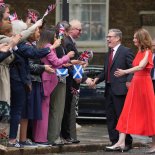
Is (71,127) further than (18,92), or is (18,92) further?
(71,127)

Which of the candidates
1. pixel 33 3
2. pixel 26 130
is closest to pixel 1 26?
pixel 26 130

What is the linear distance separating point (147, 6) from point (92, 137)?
1057 centimetres

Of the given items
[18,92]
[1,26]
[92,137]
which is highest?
[1,26]

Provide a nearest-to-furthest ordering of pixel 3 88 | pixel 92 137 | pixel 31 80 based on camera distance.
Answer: pixel 3 88
pixel 31 80
pixel 92 137

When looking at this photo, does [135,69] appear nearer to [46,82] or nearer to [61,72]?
[61,72]

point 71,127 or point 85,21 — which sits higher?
point 85,21

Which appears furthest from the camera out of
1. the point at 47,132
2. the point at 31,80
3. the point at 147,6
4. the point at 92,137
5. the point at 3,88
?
the point at 147,6

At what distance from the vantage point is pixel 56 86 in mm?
11430

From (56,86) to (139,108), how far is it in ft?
4.79

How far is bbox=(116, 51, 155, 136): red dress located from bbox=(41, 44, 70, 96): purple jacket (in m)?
1.30

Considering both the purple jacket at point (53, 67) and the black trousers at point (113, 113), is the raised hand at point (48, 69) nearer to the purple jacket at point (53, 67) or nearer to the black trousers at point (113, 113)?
the purple jacket at point (53, 67)

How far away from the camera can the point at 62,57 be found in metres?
11.4

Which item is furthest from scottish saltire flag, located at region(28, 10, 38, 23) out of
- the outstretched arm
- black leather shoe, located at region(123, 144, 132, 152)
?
black leather shoe, located at region(123, 144, 132, 152)

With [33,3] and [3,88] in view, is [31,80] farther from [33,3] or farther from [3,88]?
[33,3]
